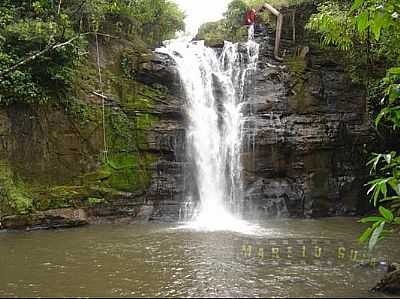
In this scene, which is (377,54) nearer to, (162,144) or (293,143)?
(293,143)

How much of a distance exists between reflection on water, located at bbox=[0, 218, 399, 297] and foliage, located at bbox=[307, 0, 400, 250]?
1172 mm

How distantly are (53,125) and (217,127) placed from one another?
5019 millimetres

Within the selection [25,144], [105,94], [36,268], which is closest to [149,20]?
[105,94]

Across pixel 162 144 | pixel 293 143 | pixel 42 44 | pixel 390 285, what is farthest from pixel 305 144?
pixel 390 285

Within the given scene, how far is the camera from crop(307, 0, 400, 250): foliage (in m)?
3.34

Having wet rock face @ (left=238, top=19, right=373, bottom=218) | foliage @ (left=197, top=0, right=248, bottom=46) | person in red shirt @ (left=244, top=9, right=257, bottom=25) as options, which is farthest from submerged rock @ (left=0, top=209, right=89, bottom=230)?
person in red shirt @ (left=244, top=9, right=257, bottom=25)

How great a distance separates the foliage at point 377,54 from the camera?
3340 mm

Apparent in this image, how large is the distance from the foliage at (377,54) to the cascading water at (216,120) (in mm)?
3524

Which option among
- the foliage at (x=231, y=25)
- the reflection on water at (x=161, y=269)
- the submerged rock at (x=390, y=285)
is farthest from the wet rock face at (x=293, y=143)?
the submerged rock at (x=390, y=285)

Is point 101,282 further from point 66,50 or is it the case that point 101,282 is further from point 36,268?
point 66,50

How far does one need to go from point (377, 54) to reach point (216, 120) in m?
5.14

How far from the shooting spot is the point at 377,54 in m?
12.1

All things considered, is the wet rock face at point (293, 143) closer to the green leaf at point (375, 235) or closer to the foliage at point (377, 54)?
the foliage at point (377, 54)

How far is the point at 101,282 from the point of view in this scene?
19.2ft
